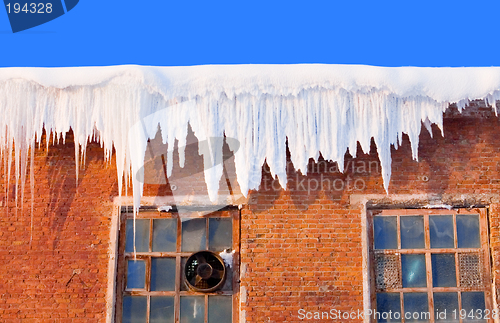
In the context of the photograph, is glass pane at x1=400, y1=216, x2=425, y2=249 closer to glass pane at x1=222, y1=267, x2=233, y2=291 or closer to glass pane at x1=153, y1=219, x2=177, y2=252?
glass pane at x1=222, y1=267, x2=233, y2=291

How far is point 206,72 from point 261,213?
1.63 m

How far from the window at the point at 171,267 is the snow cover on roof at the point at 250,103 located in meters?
0.76

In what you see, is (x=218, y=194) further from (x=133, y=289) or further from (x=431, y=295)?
(x=431, y=295)

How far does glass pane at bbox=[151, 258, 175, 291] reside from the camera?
596 cm

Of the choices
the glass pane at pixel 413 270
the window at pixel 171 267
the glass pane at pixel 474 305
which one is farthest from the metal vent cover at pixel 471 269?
the window at pixel 171 267

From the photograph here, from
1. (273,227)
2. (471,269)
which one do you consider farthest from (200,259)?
(471,269)

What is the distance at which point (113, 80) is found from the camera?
548cm

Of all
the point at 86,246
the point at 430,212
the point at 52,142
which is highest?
the point at 52,142

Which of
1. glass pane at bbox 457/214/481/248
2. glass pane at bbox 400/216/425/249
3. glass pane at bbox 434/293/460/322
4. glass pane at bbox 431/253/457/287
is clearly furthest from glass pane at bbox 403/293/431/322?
glass pane at bbox 457/214/481/248

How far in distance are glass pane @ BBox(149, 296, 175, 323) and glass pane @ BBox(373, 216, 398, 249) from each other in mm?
2343

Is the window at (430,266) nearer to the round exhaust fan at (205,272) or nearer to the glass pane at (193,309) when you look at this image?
the round exhaust fan at (205,272)

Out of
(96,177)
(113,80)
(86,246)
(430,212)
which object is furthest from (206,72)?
(430,212)

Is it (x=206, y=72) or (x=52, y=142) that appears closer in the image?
(x=206, y=72)

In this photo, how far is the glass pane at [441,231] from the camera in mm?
5906
